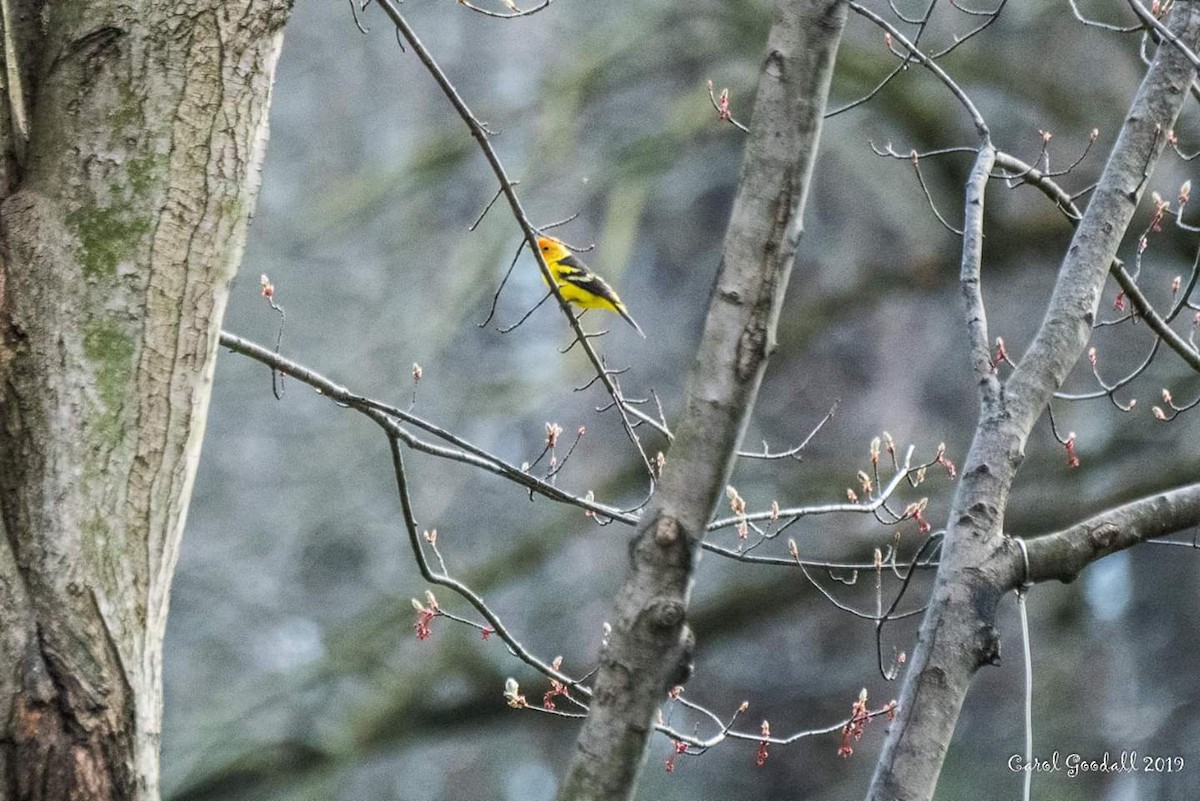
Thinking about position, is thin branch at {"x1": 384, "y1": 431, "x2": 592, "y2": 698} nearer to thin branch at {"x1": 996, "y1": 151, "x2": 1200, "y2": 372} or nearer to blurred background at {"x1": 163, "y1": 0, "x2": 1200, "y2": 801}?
thin branch at {"x1": 996, "y1": 151, "x2": 1200, "y2": 372}

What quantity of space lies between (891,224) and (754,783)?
13.0ft

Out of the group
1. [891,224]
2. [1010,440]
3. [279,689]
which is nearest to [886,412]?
[891,224]

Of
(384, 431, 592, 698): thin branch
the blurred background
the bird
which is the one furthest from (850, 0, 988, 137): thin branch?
the blurred background

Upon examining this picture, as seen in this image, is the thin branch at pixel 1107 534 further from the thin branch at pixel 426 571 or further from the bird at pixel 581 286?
the bird at pixel 581 286

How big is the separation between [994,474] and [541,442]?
5.98 metres

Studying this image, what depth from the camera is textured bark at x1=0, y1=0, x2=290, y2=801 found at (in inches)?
80.7

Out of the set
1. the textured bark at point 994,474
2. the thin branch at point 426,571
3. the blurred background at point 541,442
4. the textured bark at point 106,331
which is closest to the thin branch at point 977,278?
the textured bark at point 994,474

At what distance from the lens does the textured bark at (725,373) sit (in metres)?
1.67

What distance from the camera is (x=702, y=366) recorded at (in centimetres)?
171

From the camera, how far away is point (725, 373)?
1.70 m

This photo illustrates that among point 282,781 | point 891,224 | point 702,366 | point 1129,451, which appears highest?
point 891,224

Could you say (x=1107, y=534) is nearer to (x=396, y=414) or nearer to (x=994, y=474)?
(x=994, y=474)

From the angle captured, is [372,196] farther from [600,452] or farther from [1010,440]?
[1010,440]

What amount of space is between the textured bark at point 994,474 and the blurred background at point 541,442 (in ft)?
12.5
